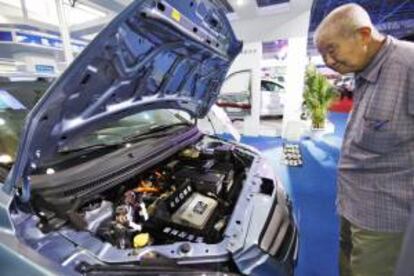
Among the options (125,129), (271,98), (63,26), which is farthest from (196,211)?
(271,98)

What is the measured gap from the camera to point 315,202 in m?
3.19

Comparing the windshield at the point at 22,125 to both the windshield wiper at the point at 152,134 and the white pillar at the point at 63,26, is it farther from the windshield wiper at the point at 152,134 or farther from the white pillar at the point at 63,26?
the white pillar at the point at 63,26

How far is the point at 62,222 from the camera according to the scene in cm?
111

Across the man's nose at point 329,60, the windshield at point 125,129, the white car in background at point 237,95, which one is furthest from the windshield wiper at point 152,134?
the white car in background at point 237,95

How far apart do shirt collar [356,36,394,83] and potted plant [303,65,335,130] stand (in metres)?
5.48

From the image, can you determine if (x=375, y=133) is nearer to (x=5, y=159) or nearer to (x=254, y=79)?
(x=5, y=159)

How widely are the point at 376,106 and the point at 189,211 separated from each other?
1060 mm

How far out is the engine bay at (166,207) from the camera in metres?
1.20

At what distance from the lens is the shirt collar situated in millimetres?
1271

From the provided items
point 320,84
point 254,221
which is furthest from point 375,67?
point 320,84

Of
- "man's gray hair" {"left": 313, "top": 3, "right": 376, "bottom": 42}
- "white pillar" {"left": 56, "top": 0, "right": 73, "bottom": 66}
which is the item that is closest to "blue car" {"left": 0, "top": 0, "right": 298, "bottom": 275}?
"man's gray hair" {"left": 313, "top": 3, "right": 376, "bottom": 42}

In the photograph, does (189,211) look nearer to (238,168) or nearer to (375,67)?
(238,168)

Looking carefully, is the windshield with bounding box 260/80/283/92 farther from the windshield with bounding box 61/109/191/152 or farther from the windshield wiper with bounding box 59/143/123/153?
the windshield wiper with bounding box 59/143/123/153

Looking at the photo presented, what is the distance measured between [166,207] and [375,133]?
1.10 m
